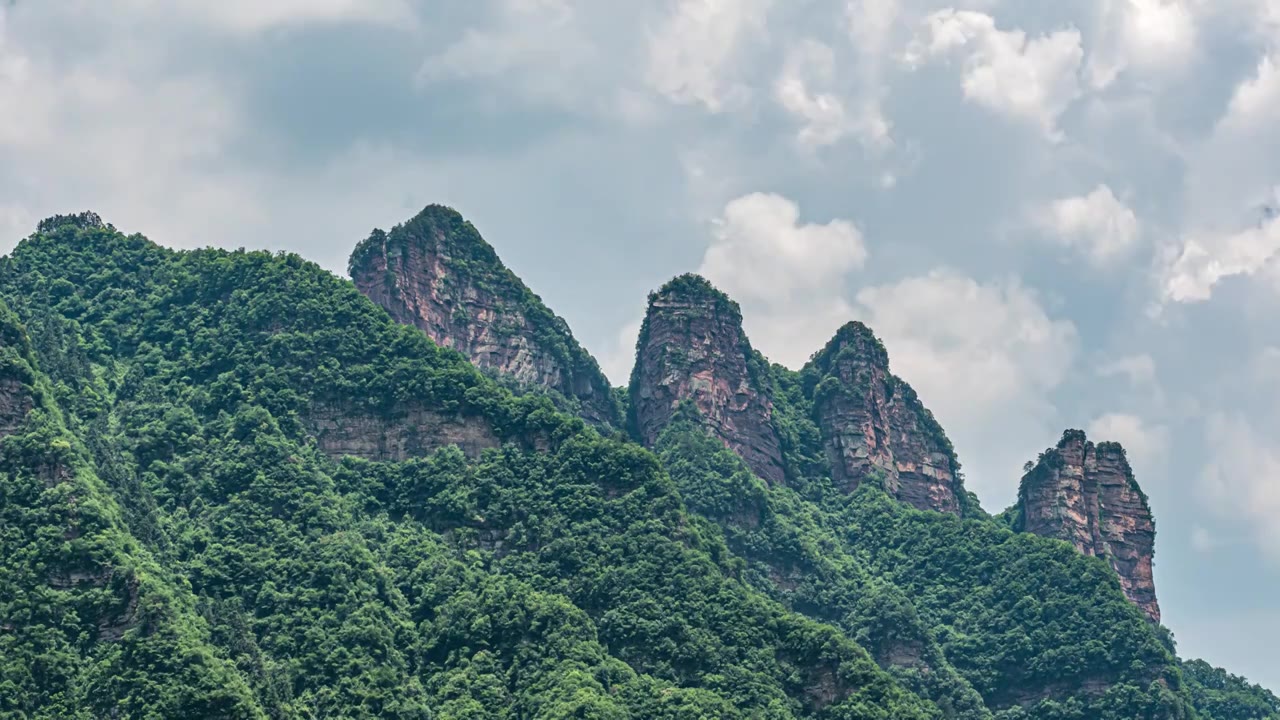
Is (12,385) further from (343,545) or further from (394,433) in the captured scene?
(394,433)

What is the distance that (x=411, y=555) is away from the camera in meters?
Answer: 151

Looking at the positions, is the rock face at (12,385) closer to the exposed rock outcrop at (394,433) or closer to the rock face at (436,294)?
the exposed rock outcrop at (394,433)

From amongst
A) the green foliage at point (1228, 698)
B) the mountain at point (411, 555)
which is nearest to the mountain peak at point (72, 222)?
the mountain at point (411, 555)

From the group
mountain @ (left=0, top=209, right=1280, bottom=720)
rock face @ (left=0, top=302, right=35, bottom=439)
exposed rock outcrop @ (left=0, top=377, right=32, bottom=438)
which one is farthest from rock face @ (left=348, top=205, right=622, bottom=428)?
exposed rock outcrop @ (left=0, top=377, right=32, bottom=438)

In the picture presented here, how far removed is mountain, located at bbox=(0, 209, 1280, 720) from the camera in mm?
130000

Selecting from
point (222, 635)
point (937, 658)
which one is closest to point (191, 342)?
point (222, 635)

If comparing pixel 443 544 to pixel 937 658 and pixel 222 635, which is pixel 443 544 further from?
pixel 937 658

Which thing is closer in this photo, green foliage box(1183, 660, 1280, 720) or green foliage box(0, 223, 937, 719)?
green foliage box(0, 223, 937, 719)

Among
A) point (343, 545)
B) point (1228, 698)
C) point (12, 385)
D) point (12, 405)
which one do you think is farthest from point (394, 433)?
point (1228, 698)

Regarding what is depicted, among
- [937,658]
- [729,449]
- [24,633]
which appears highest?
[729,449]

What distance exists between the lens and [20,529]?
12962 cm

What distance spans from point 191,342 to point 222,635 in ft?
138

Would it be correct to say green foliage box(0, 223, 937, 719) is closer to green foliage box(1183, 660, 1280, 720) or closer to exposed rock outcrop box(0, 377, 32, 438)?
exposed rock outcrop box(0, 377, 32, 438)

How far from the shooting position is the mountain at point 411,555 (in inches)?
5118
